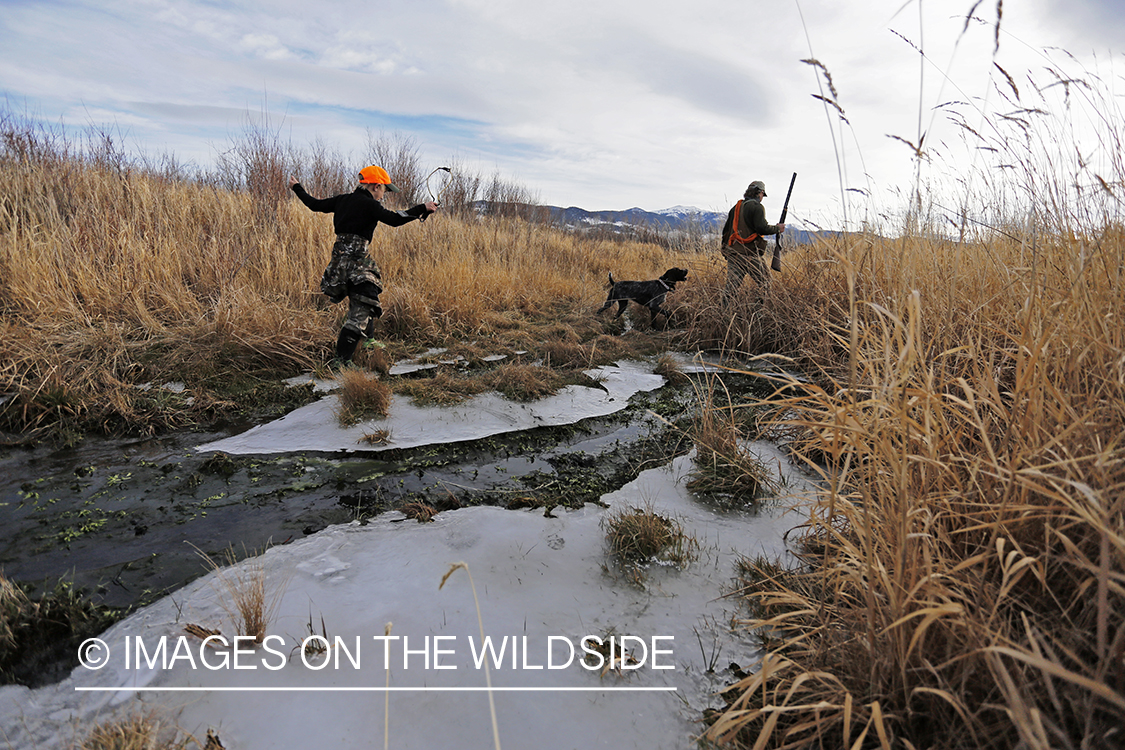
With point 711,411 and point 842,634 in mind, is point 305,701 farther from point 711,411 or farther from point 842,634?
point 711,411

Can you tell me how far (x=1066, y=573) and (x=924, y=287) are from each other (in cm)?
293

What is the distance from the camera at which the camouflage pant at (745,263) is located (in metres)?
6.05

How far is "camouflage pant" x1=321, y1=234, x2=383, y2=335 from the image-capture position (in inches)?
184

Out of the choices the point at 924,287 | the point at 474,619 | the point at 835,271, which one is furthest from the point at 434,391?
the point at 835,271

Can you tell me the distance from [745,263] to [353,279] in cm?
454

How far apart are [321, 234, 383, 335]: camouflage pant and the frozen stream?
9.01 ft

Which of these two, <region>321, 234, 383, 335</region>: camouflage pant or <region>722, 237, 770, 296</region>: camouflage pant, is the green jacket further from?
<region>321, 234, 383, 335</region>: camouflage pant

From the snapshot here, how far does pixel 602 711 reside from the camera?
1.51 metres

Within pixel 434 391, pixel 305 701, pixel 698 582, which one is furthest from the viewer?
pixel 434 391

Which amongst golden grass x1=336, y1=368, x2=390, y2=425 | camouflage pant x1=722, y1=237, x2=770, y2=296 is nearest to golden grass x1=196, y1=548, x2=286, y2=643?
golden grass x1=336, y1=368, x2=390, y2=425

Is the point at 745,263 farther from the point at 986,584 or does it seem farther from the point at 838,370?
the point at 986,584

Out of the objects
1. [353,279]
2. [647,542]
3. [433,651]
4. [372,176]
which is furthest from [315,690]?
[372,176]

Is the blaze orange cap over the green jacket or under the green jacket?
under

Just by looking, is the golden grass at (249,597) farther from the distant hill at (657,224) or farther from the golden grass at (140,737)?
the distant hill at (657,224)
